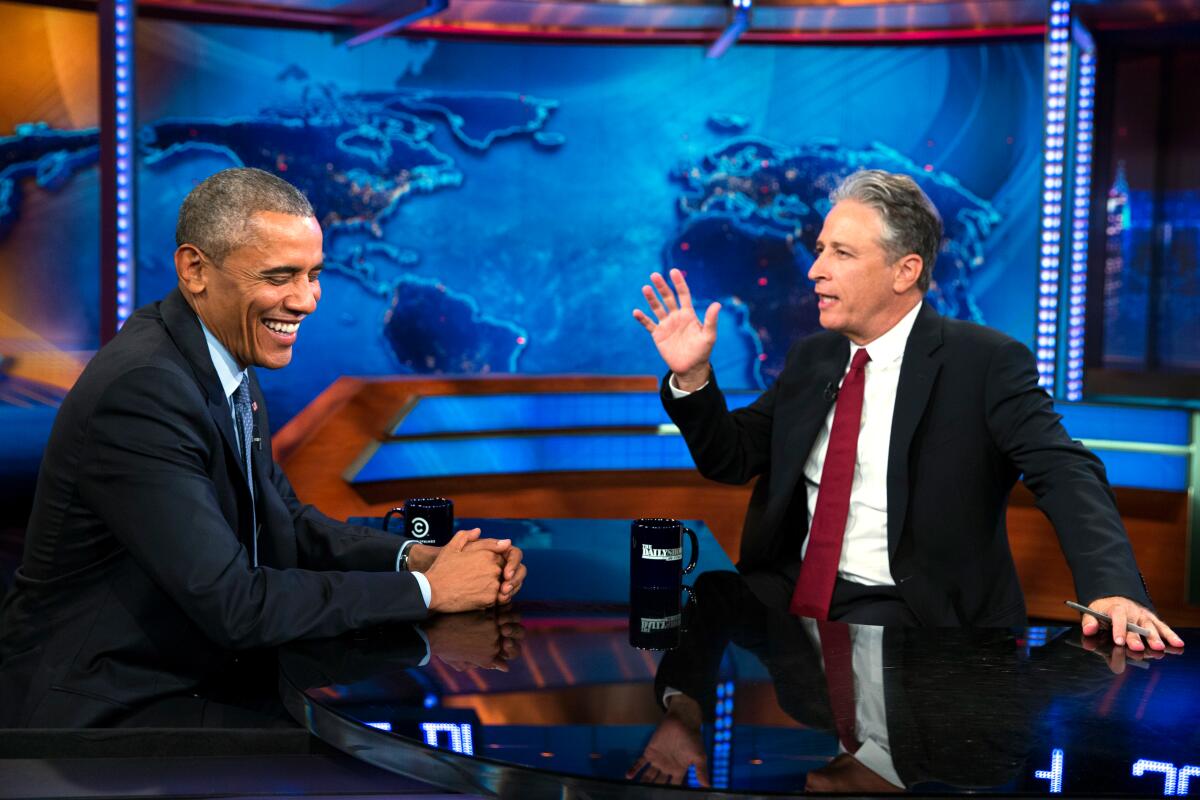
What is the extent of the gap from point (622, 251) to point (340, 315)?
1604 millimetres

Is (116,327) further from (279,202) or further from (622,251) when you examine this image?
(622,251)

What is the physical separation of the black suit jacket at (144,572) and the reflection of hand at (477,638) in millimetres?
47

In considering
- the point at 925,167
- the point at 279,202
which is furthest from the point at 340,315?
the point at 279,202

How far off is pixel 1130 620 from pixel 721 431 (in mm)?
1010

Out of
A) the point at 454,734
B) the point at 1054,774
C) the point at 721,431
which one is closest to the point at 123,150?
the point at 721,431

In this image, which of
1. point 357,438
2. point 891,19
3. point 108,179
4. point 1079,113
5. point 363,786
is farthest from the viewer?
point 891,19

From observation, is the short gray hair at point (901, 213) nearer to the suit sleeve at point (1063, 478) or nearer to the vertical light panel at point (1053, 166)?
the suit sleeve at point (1063, 478)

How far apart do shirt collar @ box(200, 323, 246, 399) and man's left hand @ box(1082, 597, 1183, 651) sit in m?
→ 1.27

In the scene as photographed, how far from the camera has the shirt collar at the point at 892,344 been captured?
2.26 meters

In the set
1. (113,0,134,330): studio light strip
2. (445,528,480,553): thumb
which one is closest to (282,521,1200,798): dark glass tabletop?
(445,528,480,553): thumb

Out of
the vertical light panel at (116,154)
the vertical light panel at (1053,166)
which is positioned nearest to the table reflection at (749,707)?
the vertical light panel at (116,154)

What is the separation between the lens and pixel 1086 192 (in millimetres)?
3709

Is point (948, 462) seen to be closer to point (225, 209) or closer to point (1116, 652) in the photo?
point (1116, 652)

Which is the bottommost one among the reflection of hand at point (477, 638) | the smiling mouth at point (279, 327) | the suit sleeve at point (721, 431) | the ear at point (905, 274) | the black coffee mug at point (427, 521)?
the reflection of hand at point (477, 638)
